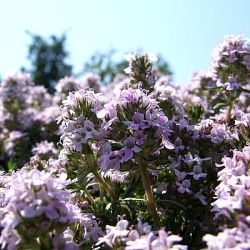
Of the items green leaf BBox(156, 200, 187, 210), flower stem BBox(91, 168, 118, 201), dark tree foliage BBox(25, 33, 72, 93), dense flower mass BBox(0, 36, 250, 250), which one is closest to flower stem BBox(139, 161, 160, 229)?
dense flower mass BBox(0, 36, 250, 250)

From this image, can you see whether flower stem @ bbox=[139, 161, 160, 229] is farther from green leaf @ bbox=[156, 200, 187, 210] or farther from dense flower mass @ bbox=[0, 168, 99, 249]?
dense flower mass @ bbox=[0, 168, 99, 249]

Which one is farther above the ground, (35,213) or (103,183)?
(103,183)

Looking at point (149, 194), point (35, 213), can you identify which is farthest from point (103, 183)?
point (35, 213)

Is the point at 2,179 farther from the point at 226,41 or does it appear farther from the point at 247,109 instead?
the point at 247,109

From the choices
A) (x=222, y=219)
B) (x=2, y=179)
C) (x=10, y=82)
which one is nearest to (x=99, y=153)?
(x=2, y=179)

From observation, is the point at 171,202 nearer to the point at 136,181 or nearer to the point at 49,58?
the point at 136,181

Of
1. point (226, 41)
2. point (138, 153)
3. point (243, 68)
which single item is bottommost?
point (138, 153)
